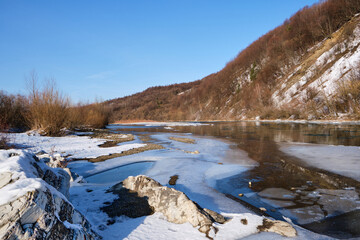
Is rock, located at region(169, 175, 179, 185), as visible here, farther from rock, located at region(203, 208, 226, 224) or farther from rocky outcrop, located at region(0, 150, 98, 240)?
rocky outcrop, located at region(0, 150, 98, 240)

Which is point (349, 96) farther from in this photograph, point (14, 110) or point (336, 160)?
point (14, 110)

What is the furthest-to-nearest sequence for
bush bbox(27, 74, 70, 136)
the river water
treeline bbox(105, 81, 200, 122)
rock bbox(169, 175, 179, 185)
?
treeline bbox(105, 81, 200, 122) < bush bbox(27, 74, 70, 136) < rock bbox(169, 175, 179, 185) < the river water

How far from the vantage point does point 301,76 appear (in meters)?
33.2

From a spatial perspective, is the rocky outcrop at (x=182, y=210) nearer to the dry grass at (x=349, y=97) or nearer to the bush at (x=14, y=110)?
the bush at (x=14, y=110)

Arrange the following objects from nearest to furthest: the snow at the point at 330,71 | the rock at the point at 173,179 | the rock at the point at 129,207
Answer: the rock at the point at 129,207
the rock at the point at 173,179
the snow at the point at 330,71

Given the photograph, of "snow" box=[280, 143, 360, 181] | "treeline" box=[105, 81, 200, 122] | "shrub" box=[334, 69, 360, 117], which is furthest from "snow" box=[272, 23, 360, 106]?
"treeline" box=[105, 81, 200, 122]

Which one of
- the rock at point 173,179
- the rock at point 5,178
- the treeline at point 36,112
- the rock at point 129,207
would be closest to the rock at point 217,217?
the rock at point 129,207

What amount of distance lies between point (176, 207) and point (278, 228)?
4.03 ft

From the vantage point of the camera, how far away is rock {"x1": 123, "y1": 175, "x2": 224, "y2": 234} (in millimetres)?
2398

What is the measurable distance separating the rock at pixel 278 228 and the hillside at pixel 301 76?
20.6 metres

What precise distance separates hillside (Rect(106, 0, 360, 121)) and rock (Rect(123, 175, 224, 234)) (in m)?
21.1

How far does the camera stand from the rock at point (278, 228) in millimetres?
2288

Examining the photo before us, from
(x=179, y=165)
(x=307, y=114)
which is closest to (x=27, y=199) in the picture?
(x=179, y=165)

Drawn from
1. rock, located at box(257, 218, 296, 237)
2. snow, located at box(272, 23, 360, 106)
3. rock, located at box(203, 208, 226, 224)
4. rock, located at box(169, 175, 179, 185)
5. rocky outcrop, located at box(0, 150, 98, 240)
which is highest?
snow, located at box(272, 23, 360, 106)
